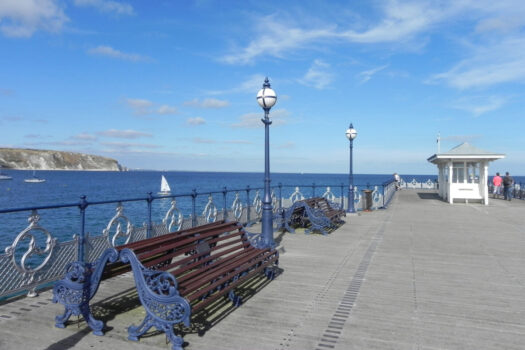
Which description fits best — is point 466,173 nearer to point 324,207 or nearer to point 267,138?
point 324,207

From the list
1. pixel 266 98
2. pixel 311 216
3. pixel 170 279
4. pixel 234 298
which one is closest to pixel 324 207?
pixel 311 216

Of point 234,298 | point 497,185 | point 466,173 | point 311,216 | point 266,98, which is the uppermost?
point 266,98

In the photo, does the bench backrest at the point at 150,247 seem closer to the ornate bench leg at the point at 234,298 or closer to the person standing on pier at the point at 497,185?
the ornate bench leg at the point at 234,298

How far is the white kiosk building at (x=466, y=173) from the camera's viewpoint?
22.1m

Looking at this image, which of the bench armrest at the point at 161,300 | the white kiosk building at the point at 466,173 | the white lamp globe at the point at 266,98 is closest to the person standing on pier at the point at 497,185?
the white kiosk building at the point at 466,173

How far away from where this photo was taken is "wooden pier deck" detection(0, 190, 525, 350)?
4.10 meters

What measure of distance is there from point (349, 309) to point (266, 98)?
15.7 feet

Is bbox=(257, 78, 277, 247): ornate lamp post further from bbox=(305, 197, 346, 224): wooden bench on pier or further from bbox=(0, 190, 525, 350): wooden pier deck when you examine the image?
bbox=(305, 197, 346, 224): wooden bench on pier

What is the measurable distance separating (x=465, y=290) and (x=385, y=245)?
371 centimetres

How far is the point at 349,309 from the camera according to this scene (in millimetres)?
5098

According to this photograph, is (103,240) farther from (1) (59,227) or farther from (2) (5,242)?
(1) (59,227)

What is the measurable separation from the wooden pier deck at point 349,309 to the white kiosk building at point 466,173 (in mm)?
14569

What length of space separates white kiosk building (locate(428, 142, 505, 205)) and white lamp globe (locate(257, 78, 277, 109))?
17029mm

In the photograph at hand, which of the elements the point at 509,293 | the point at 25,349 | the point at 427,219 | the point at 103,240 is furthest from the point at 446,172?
the point at 25,349
